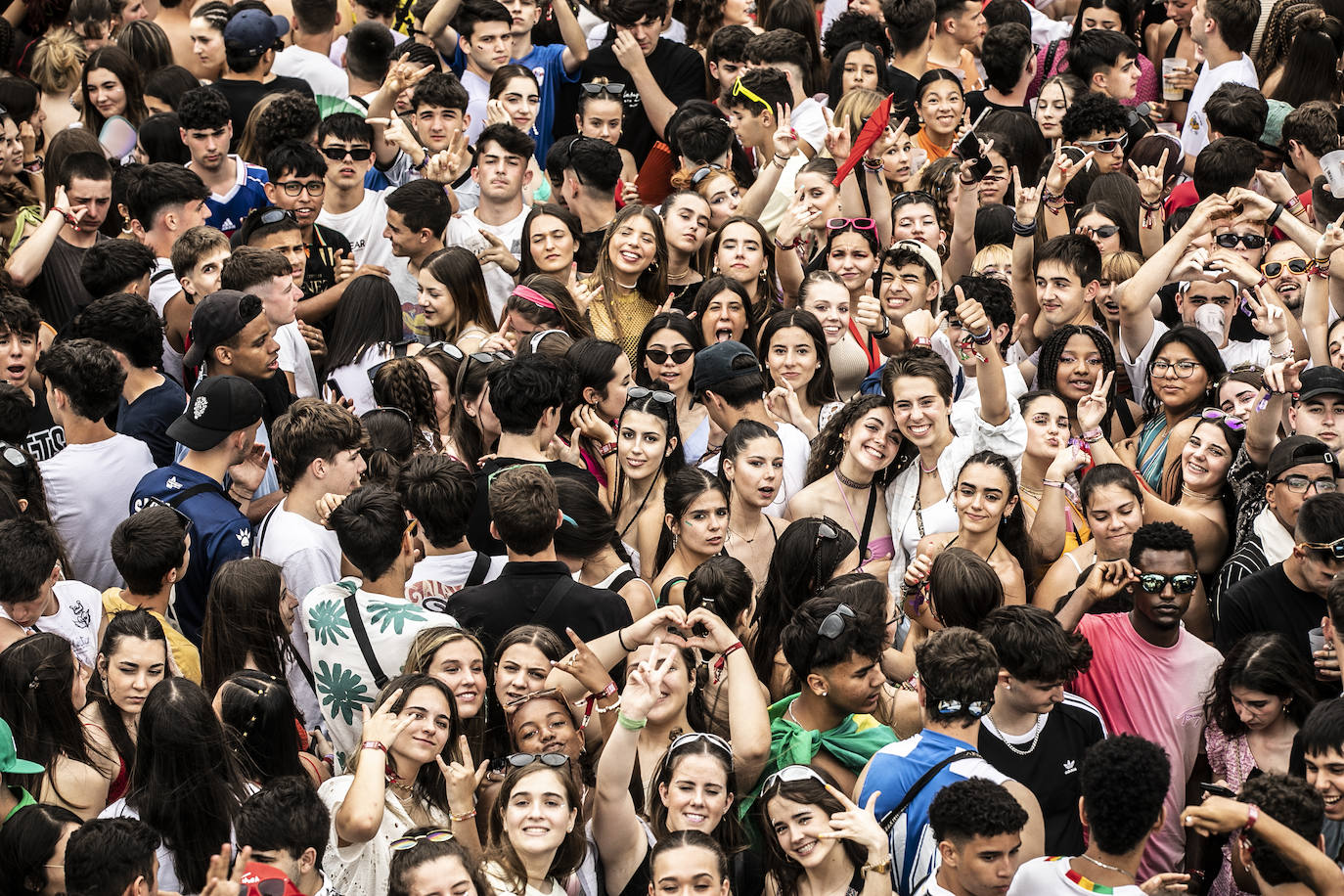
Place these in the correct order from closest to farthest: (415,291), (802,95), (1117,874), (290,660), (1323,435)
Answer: (1117,874)
(290,660)
(1323,435)
(415,291)
(802,95)

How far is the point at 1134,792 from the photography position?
449cm

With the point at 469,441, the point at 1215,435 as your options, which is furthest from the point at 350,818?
the point at 1215,435

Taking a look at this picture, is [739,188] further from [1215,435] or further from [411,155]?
[1215,435]

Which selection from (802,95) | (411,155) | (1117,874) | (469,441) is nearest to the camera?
(1117,874)

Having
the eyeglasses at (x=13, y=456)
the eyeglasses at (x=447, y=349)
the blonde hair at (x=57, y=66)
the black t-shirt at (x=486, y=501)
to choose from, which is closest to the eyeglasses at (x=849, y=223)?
the eyeglasses at (x=447, y=349)

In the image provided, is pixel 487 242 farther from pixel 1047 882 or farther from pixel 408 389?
pixel 1047 882

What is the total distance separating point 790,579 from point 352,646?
154 cm

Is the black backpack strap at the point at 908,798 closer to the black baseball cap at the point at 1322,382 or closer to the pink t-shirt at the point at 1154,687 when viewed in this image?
the pink t-shirt at the point at 1154,687

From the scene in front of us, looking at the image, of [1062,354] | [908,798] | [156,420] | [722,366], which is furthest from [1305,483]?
[156,420]

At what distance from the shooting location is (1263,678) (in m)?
5.25

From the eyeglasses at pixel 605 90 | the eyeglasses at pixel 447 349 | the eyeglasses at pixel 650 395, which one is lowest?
the eyeglasses at pixel 447 349

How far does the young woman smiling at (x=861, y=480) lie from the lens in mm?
6523

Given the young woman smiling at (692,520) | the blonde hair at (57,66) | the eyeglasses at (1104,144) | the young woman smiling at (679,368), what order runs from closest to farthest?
the young woman smiling at (692,520) < the young woman smiling at (679,368) < the eyeglasses at (1104,144) < the blonde hair at (57,66)

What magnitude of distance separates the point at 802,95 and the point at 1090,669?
185 inches
